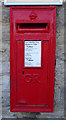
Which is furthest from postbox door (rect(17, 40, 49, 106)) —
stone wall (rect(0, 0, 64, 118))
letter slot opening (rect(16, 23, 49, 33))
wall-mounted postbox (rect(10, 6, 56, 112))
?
stone wall (rect(0, 0, 64, 118))

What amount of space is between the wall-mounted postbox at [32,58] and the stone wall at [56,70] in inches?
8.1

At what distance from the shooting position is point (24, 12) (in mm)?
2047

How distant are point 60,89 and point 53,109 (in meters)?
0.34

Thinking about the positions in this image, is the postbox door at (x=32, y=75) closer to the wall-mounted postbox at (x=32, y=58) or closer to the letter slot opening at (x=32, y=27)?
the wall-mounted postbox at (x=32, y=58)

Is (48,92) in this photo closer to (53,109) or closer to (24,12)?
(53,109)

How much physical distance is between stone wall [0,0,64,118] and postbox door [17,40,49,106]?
0.27 m

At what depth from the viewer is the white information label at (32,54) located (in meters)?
2.08

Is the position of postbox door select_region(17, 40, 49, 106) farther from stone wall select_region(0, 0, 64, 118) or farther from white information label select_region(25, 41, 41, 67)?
stone wall select_region(0, 0, 64, 118)

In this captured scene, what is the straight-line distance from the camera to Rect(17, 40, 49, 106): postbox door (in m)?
2.08

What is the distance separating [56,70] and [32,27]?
76 cm

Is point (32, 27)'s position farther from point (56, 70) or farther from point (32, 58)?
point (56, 70)

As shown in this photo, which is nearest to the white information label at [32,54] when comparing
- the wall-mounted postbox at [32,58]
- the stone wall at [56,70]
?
the wall-mounted postbox at [32,58]

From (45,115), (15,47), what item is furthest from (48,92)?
(15,47)

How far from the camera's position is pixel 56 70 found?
7.54 feet
